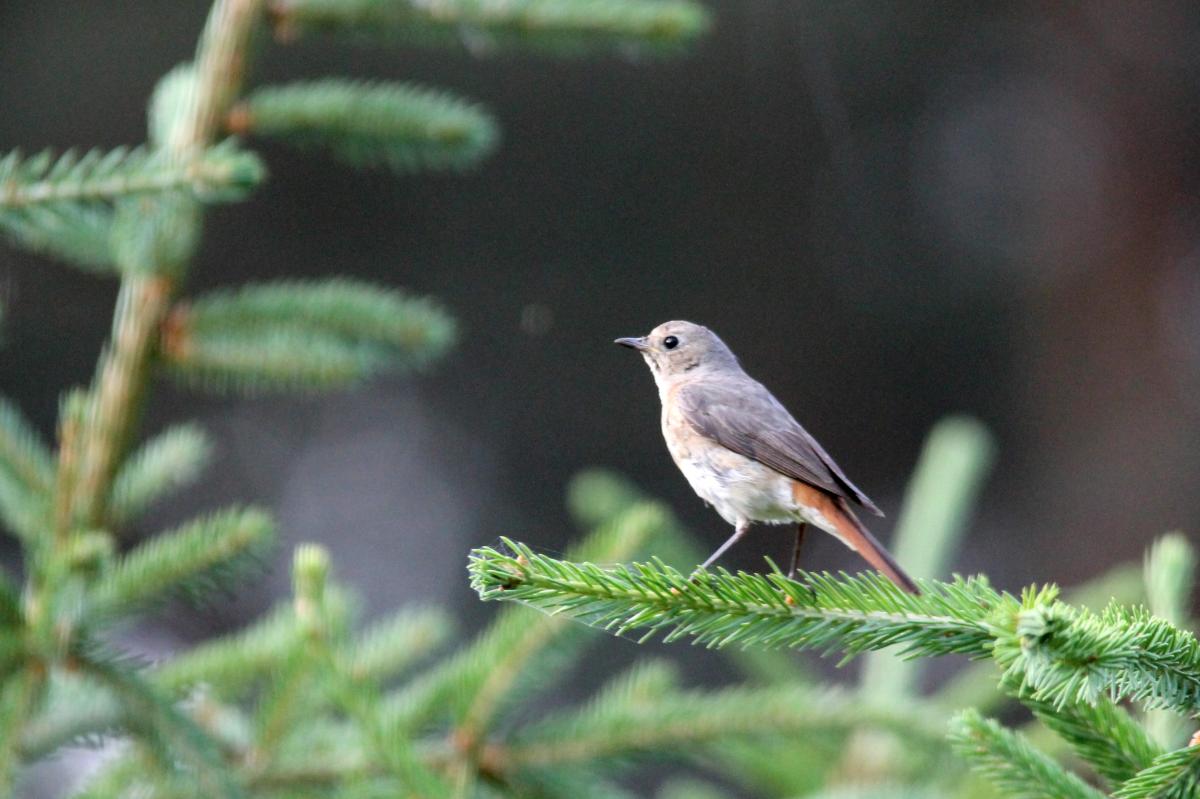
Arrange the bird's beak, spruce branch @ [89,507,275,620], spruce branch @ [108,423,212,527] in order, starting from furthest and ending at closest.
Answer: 1. the bird's beak
2. spruce branch @ [108,423,212,527]
3. spruce branch @ [89,507,275,620]

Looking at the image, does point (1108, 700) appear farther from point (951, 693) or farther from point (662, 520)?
point (951, 693)

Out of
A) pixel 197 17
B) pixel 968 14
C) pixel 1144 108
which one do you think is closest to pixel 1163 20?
pixel 1144 108

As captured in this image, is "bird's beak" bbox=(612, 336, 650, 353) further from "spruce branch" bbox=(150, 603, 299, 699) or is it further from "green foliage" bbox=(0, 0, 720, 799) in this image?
"spruce branch" bbox=(150, 603, 299, 699)

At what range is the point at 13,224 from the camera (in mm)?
1726

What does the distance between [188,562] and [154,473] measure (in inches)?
14.5

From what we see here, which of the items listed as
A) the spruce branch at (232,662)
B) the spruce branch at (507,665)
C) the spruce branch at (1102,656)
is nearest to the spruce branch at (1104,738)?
the spruce branch at (1102,656)

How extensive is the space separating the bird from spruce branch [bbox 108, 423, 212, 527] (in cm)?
97

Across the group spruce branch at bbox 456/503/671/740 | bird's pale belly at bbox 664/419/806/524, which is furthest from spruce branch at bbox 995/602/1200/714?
bird's pale belly at bbox 664/419/806/524

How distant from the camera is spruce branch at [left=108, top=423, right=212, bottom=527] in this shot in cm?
217

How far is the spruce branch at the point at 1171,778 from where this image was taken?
→ 119cm

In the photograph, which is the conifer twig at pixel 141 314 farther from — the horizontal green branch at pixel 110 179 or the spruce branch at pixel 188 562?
the horizontal green branch at pixel 110 179

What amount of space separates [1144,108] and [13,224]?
680 centimetres

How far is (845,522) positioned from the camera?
7.18 ft

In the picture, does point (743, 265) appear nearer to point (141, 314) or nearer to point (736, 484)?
point (736, 484)
